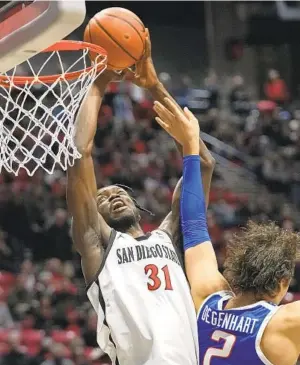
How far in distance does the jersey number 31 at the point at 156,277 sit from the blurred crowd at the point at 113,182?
419 cm

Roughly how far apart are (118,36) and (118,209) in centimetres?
70

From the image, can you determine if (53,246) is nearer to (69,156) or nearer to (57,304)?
(57,304)

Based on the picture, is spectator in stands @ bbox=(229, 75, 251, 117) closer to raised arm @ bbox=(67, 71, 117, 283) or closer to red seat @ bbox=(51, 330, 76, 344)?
red seat @ bbox=(51, 330, 76, 344)

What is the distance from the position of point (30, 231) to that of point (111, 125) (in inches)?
89.5

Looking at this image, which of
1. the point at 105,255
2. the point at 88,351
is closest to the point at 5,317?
the point at 88,351

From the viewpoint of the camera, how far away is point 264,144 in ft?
39.1

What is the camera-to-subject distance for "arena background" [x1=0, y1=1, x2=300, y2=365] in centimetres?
820

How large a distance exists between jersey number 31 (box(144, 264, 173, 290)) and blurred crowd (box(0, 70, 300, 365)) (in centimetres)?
419

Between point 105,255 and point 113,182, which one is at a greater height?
point 105,255

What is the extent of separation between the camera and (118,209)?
371 cm

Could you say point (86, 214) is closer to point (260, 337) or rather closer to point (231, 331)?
point (231, 331)

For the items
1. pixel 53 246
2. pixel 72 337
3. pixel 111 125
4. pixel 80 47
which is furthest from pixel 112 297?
pixel 111 125

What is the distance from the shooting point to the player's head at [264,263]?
9.85 feet

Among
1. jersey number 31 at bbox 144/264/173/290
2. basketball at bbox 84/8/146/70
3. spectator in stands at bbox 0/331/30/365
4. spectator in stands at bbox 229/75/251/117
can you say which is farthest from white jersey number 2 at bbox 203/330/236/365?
spectator in stands at bbox 229/75/251/117
